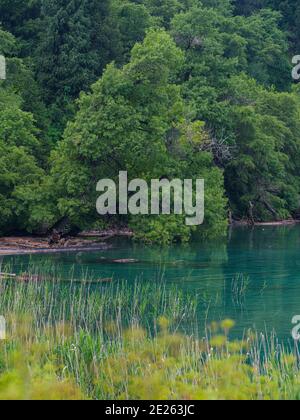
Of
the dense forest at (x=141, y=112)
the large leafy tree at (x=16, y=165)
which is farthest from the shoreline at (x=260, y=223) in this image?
the large leafy tree at (x=16, y=165)

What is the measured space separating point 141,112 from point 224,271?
819 cm

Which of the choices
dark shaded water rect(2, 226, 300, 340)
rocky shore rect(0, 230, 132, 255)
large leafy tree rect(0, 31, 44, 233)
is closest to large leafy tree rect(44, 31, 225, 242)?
rocky shore rect(0, 230, 132, 255)

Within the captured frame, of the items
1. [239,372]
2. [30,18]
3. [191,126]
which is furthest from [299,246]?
[239,372]

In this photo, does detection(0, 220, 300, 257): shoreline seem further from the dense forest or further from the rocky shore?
the dense forest

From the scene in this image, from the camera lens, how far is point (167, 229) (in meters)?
32.1

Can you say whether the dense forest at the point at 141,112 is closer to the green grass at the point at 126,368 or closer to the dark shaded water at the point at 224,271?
the dark shaded water at the point at 224,271

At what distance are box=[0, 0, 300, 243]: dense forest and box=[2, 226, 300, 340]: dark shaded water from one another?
135 cm

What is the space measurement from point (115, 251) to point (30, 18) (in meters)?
20.2

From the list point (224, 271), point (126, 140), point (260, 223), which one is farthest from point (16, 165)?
point (260, 223)

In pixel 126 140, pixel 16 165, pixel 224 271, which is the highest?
pixel 126 140

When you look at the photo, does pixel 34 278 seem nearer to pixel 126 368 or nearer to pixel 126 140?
pixel 126 140

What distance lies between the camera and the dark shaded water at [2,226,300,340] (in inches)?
822

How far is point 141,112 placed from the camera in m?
33.4
